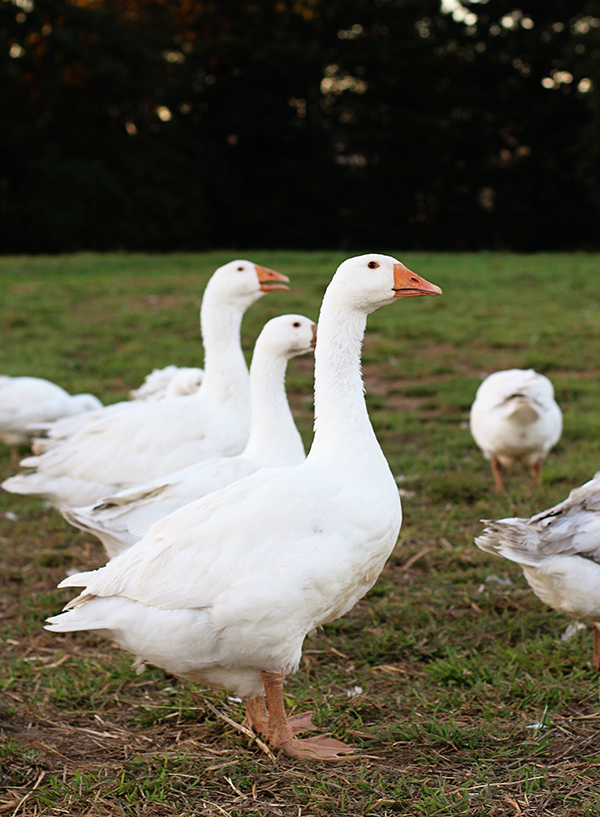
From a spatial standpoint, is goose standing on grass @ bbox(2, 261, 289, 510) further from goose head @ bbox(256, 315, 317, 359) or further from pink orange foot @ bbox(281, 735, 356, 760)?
pink orange foot @ bbox(281, 735, 356, 760)

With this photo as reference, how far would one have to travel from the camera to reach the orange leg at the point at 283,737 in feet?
9.76

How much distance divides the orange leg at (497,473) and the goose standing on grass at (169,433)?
2.02 m

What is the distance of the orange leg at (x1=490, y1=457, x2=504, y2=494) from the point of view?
5848 millimetres

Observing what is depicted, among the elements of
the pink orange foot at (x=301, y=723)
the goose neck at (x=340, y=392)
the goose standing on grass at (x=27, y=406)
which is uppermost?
the goose neck at (x=340, y=392)

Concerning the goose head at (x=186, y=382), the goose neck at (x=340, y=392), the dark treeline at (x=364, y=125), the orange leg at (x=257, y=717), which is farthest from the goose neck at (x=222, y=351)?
the dark treeline at (x=364, y=125)

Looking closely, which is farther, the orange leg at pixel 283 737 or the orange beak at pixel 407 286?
the orange beak at pixel 407 286

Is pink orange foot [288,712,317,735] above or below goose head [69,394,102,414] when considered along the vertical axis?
below

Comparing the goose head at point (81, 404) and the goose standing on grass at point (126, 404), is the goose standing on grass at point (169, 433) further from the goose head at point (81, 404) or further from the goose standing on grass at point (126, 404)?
the goose head at point (81, 404)

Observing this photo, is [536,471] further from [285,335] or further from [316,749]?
[316,749]

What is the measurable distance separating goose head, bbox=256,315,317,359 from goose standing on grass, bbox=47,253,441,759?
974mm

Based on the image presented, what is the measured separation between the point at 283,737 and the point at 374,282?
66.5 inches

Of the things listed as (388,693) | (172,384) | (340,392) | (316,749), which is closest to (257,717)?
(316,749)

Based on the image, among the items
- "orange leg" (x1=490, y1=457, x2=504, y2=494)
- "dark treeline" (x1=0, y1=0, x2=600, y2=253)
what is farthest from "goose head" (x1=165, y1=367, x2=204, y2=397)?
"dark treeline" (x1=0, y1=0, x2=600, y2=253)

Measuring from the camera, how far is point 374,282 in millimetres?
3111
